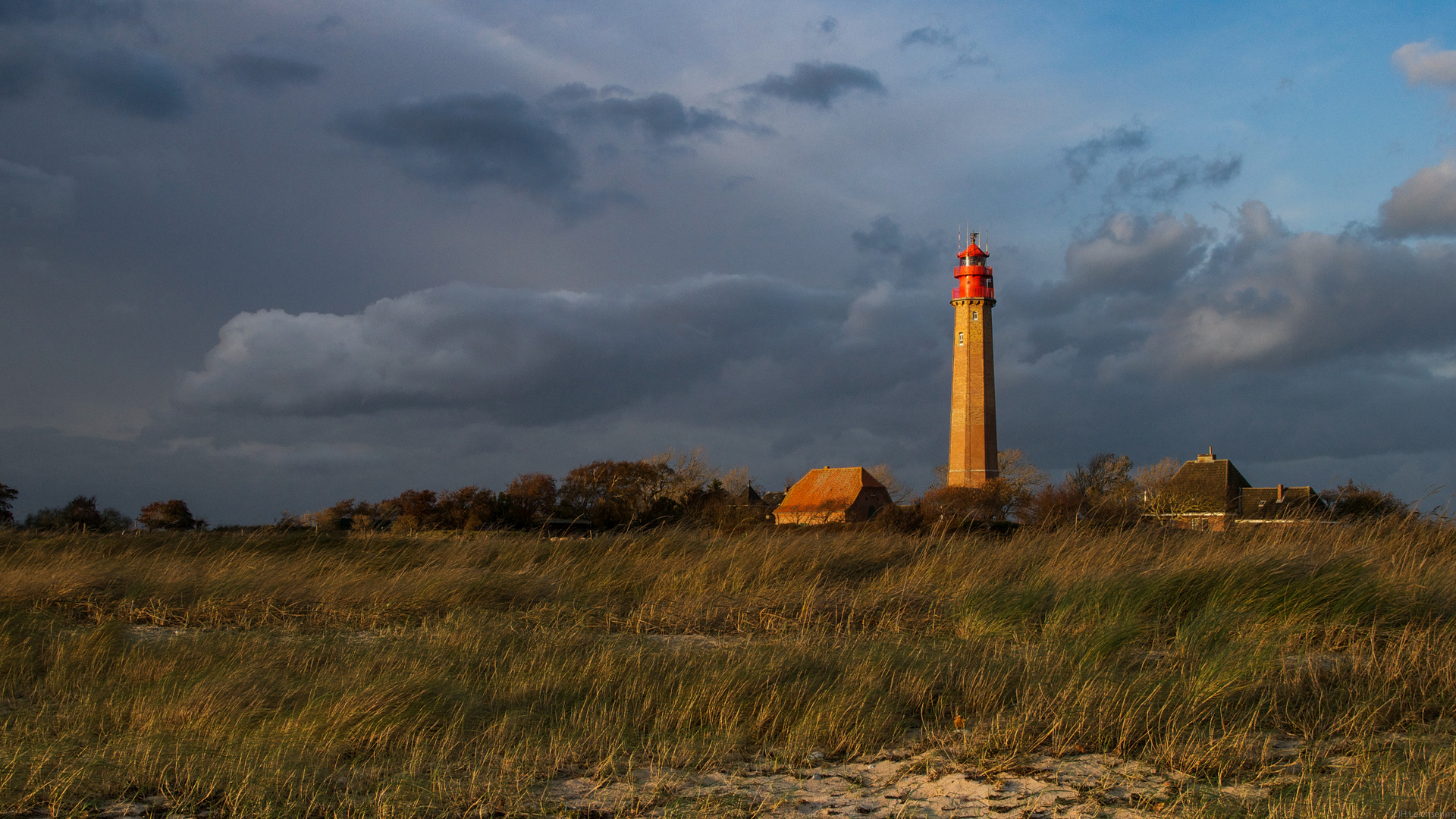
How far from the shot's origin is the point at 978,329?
48.7m

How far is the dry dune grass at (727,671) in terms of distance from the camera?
3.91 metres

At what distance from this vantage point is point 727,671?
498 cm

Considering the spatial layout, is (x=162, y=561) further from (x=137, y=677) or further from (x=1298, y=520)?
(x=1298, y=520)

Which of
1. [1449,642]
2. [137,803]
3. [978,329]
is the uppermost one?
[978,329]

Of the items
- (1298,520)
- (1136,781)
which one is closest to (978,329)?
(1298,520)

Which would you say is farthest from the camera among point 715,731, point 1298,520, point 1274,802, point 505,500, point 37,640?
point 505,500

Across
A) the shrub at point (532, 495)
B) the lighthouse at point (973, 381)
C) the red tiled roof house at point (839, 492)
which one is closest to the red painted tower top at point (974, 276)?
the lighthouse at point (973, 381)

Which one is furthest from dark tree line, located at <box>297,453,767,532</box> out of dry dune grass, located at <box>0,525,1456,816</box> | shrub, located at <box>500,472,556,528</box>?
dry dune grass, located at <box>0,525,1456,816</box>

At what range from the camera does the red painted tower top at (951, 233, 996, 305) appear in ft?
161

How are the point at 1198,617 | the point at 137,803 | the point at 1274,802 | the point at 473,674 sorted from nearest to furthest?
1. the point at 1274,802
2. the point at 137,803
3. the point at 473,674
4. the point at 1198,617

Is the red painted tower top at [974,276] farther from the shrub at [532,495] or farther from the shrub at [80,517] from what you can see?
the shrub at [80,517]

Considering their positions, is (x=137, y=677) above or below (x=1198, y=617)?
below

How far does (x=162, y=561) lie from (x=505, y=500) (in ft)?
69.6

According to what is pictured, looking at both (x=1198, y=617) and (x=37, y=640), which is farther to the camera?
(x=37, y=640)
